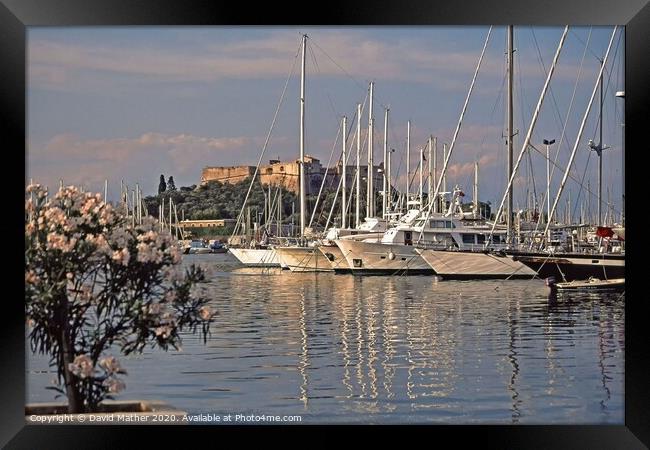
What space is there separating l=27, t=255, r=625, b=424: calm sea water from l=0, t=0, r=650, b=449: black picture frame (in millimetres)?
371

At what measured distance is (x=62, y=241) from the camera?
6.13 metres

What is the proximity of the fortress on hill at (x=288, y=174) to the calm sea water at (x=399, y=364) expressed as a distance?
1.75 meters

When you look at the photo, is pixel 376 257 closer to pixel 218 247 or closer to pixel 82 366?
pixel 218 247

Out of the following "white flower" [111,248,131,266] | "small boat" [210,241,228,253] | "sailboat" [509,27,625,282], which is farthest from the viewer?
"sailboat" [509,27,625,282]

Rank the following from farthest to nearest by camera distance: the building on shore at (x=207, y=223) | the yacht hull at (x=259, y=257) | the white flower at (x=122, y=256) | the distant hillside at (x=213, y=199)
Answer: the yacht hull at (x=259, y=257), the building on shore at (x=207, y=223), the distant hillside at (x=213, y=199), the white flower at (x=122, y=256)

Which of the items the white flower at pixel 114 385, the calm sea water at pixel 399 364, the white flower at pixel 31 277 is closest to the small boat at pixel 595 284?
the calm sea water at pixel 399 364

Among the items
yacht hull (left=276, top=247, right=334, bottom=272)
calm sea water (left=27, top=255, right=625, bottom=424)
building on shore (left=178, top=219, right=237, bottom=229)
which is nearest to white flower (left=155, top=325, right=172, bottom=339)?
calm sea water (left=27, top=255, right=625, bottom=424)

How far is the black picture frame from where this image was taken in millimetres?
6621

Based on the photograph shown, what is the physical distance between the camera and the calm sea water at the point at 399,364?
7566 mm

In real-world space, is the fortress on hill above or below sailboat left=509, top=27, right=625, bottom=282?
above

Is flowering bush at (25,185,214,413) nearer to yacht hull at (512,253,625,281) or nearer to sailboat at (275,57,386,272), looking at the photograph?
yacht hull at (512,253,625,281)
